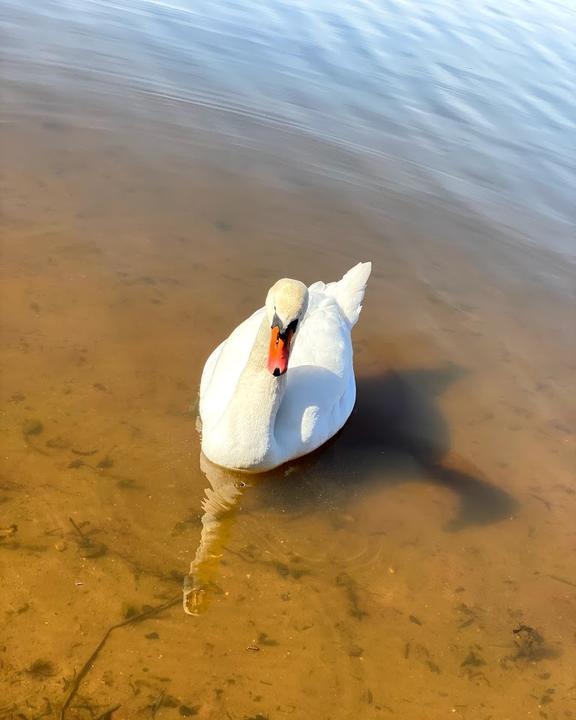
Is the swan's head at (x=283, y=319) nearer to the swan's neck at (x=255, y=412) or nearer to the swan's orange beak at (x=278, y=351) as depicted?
the swan's orange beak at (x=278, y=351)

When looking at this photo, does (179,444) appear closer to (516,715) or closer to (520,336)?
(516,715)

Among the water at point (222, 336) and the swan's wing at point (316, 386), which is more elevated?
the swan's wing at point (316, 386)

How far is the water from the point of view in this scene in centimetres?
484

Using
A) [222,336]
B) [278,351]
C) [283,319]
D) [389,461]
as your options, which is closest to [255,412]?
[278,351]

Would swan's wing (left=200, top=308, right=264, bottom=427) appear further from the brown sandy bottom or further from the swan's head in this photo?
the swan's head

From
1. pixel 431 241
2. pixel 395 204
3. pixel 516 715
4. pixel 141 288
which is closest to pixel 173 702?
pixel 516 715

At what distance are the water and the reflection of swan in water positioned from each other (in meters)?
0.02

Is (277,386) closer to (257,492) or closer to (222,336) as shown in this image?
(257,492)

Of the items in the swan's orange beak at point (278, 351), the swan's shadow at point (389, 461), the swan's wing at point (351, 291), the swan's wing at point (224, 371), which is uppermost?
the swan's orange beak at point (278, 351)

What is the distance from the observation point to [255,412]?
5820 mm

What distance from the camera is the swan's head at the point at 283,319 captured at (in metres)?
5.43

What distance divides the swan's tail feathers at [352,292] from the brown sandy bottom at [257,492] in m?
0.72

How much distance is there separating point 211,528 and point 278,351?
133 centimetres

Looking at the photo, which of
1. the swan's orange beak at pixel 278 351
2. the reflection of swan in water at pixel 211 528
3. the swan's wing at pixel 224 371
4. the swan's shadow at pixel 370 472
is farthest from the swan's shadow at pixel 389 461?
the swan's orange beak at pixel 278 351
